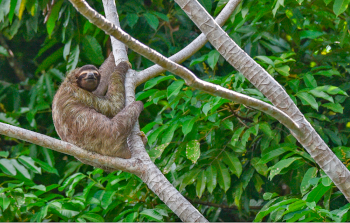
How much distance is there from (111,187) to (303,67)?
324 centimetres

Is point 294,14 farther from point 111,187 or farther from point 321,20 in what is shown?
point 111,187

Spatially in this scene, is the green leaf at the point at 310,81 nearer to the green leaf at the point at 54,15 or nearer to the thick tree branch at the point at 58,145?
the thick tree branch at the point at 58,145

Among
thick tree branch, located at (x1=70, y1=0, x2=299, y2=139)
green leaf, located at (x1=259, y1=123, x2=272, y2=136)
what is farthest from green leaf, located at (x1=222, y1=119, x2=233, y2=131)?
thick tree branch, located at (x1=70, y1=0, x2=299, y2=139)

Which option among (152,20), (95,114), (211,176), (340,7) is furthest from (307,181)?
(152,20)

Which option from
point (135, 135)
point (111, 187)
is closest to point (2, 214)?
point (111, 187)

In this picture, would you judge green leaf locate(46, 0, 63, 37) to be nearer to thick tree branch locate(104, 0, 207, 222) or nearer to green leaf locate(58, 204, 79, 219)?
green leaf locate(58, 204, 79, 219)

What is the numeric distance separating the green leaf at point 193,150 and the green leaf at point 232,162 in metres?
0.49

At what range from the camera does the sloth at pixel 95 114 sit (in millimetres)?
4543

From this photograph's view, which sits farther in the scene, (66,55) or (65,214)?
(66,55)

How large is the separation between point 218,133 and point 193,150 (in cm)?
71

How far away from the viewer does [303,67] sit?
6000 mm

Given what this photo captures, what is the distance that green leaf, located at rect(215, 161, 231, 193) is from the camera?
188 inches

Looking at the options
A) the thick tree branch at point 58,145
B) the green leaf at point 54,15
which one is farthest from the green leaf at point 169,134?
the green leaf at point 54,15

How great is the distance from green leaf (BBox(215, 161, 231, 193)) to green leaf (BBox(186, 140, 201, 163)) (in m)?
0.49
